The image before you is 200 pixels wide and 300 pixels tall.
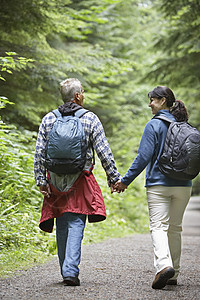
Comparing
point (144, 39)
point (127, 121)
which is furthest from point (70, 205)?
point (144, 39)

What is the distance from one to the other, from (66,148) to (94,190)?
0.57 m

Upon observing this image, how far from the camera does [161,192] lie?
189 inches

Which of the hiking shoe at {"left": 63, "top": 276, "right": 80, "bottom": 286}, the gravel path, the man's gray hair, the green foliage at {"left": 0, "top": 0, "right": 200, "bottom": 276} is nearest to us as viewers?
the gravel path

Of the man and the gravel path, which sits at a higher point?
the man

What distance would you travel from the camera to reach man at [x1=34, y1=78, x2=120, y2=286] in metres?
4.79

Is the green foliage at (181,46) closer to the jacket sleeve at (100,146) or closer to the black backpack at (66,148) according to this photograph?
the jacket sleeve at (100,146)

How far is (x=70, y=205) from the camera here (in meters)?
4.78

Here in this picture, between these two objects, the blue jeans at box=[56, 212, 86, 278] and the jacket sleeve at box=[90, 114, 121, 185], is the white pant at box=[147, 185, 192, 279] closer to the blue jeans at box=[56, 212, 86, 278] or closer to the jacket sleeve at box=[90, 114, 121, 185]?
the jacket sleeve at box=[90, 114, 121, 185]

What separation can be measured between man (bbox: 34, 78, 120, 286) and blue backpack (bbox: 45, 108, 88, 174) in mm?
131

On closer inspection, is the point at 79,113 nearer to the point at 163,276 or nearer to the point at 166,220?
the point at 166,220

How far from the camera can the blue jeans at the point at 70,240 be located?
15.2 ft

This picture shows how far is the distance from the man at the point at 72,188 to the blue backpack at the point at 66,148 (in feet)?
0.43

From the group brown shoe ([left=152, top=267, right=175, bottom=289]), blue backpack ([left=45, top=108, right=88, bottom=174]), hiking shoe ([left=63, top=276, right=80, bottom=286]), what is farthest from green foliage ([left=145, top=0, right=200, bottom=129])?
hiking shoe ([left=63, top=276, right=80, bottom=286])

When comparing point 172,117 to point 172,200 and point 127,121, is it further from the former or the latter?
point 127,121
